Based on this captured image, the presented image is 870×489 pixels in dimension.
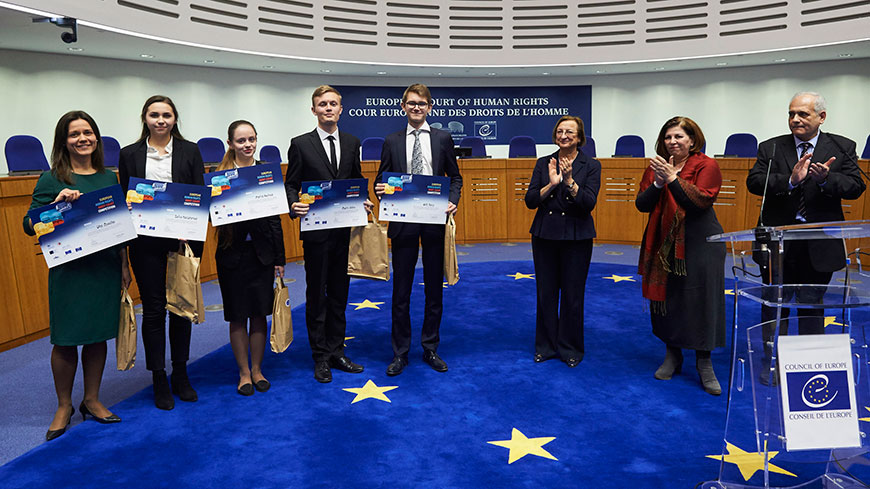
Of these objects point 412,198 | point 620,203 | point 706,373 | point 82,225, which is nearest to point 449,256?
point 412,198

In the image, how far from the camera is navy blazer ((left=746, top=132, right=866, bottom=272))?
3307 mm

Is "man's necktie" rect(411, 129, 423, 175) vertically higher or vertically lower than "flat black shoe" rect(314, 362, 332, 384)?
higher

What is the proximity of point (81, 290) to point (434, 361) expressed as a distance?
7.10ft

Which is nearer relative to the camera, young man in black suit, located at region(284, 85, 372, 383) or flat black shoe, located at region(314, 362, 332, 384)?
young man in black suit, located at region(284, 85, 372, 383)

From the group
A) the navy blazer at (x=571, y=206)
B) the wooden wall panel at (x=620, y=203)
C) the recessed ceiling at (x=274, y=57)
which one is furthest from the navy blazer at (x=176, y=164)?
the wooden wall panel at (x=620, y=203)

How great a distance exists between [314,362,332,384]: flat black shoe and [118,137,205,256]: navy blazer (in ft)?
3.58

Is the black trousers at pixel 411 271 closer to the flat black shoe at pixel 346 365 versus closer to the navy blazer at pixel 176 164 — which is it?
→ the flat black shoe at pixel 346 365

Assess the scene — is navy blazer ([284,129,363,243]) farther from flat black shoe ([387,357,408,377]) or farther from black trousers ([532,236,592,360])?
black trousers ([532,236,592,360])

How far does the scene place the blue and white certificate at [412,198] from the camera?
3.85 metres

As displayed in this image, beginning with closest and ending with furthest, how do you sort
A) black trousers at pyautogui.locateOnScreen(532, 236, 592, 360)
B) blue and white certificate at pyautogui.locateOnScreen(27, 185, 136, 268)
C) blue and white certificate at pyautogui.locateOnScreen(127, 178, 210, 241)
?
1. blue and white certificate at pyautogui.locateOnScreen(27, 185, 136, 268)
2. blue and white certificate at pyautogui.locateOnScreen(127, 178, 210, 241)
3. black trousers at pyautogui.locateOnScreen(532, 236, 592, 360)

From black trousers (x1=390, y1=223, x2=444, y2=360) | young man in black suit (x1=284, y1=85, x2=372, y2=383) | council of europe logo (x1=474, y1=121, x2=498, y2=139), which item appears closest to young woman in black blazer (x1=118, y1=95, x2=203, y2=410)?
young man in black suit (x1=284, y1=85, x2=372, y2=383)

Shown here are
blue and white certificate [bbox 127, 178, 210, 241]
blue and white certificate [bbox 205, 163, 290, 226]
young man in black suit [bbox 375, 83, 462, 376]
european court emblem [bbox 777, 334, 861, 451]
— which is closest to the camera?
european court emblem [bbox 777, 334, 861, 451]

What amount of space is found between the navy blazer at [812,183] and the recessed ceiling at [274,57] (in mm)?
7779

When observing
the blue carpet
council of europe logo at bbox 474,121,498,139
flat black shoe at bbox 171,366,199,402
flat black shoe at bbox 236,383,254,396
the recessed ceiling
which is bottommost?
the blue carpet
